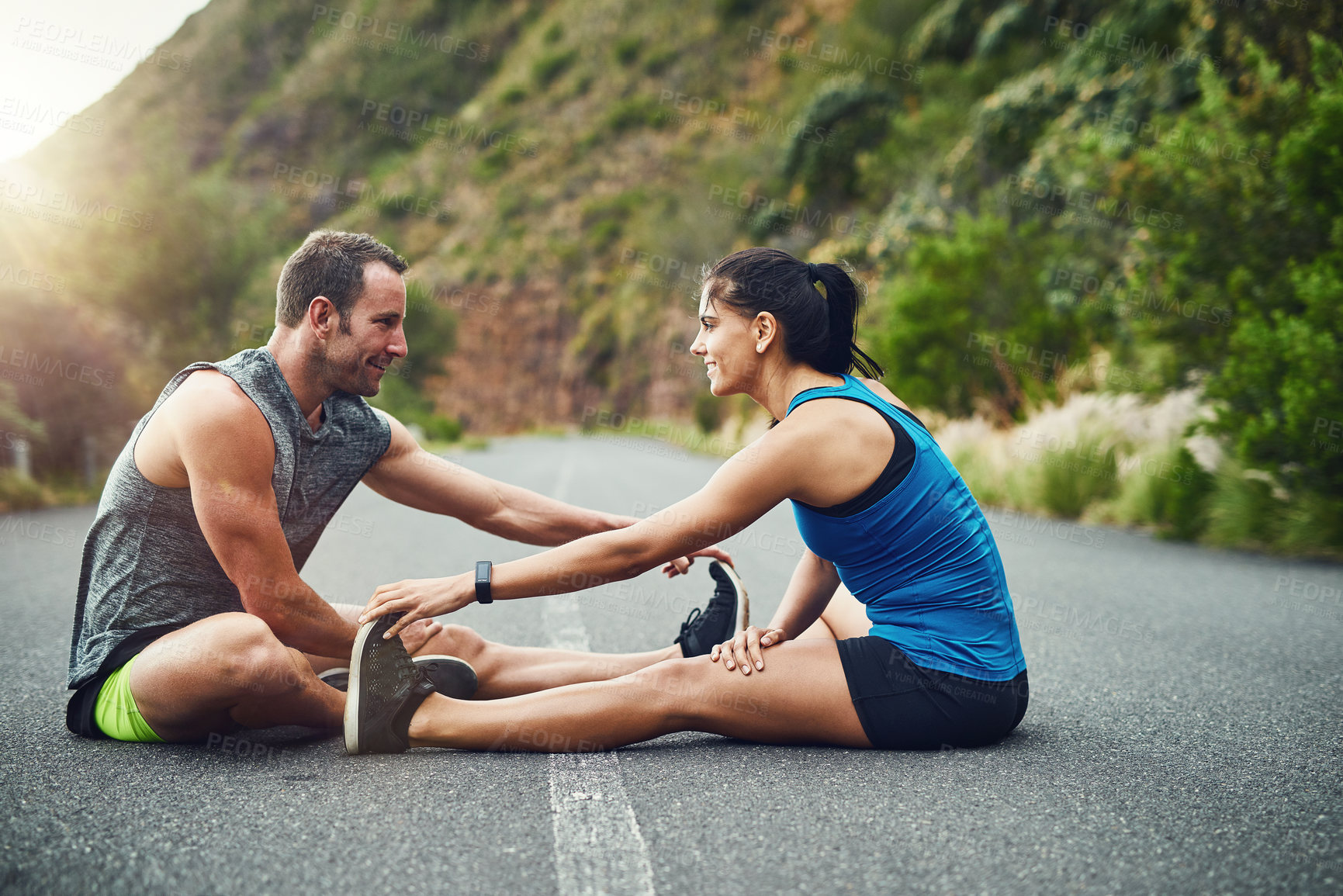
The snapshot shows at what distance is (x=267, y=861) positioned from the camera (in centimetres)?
201

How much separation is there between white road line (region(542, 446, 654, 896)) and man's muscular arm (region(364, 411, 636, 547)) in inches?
40.1

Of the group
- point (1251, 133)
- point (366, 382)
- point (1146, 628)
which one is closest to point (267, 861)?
point (366, 382)

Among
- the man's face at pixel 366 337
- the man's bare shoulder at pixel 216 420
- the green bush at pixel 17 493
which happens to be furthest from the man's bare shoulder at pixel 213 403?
the green bush at pixel 17 493

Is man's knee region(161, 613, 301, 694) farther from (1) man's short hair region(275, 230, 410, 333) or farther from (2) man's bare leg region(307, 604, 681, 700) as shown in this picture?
(1) man's short hair region(275, 230, 410, 333)

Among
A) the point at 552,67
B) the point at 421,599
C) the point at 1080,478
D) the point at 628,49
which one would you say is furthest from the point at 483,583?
the point at 552,67

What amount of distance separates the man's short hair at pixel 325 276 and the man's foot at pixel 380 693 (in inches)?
40.9

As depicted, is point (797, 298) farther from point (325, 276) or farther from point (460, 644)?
point (460, 644)

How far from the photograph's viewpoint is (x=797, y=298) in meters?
2.79

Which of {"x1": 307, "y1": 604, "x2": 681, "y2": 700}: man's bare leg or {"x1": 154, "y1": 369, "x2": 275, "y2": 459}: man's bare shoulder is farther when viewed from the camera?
{"x1": 307, "y1": 604, "x2": 681, "y2": 700}: man's bare leg

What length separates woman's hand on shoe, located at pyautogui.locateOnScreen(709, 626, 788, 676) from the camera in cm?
276

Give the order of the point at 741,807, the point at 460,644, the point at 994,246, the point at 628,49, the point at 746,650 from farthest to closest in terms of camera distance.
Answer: the point at 628,49
the point at 994,246
the point at 460,644
the point at 746,650
the point at 741,807

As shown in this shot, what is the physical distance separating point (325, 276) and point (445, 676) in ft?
4.54

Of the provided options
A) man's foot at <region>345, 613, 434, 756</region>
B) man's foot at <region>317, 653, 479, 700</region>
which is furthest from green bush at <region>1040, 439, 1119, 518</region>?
man's foot at <region>345, 613, 434, 756</region>

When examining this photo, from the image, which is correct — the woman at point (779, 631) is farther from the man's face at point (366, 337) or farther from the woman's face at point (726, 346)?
the man's face at point (366, 337)
